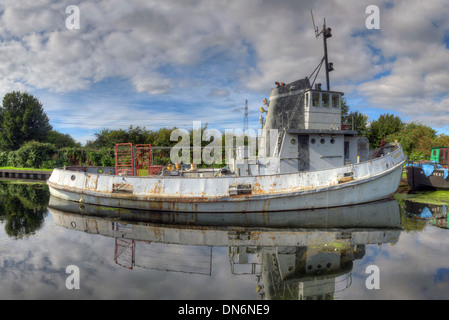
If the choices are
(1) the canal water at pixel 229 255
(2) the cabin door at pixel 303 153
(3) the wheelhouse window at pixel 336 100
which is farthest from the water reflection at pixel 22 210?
(3) the wheelhouse window at pixel 336 100

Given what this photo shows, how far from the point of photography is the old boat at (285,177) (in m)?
10.0

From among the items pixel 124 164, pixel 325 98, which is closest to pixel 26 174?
pixel 124 164

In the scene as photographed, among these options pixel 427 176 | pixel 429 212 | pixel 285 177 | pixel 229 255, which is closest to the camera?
pixel 229 255

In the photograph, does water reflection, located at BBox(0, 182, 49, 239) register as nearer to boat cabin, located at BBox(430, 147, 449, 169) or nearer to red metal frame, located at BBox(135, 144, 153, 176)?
red metal frame, located at BBox(135, 144, 153, 176)

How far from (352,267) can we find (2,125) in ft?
171

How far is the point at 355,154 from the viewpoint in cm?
1207

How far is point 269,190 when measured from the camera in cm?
1003

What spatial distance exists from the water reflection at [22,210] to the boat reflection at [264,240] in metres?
0.72

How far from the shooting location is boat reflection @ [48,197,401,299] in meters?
5.63

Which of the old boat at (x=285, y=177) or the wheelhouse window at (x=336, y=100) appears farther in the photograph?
the wheelhouse window at (x=336, y=100)

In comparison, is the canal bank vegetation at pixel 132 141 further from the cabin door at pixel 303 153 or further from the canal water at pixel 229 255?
the canal water at pixel 229 255

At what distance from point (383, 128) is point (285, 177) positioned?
24804mm

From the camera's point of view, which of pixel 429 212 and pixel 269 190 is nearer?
pixel 269 190

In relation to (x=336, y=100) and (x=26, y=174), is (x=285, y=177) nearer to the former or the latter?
(x=336, y=100)
